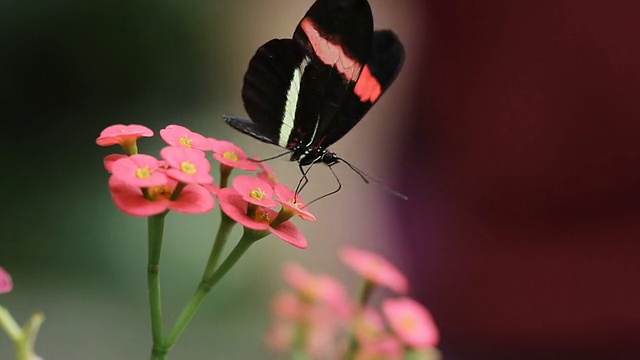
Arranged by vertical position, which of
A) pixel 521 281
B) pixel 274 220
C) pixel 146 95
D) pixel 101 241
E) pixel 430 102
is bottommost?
pixel 101 241

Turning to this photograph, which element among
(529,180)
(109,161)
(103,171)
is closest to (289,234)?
(109,161)

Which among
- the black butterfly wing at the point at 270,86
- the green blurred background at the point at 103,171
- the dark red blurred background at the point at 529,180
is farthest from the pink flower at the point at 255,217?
the dark red blurred background at the point at 529,180

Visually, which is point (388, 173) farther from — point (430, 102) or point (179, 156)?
point (179, 156)

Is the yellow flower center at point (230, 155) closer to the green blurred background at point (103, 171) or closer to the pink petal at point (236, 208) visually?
the pink petal at point (236, 208)

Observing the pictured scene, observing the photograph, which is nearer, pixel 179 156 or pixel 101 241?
pixel 179 156

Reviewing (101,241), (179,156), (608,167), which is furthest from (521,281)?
(179,156)

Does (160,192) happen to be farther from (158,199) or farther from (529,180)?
(529,180)

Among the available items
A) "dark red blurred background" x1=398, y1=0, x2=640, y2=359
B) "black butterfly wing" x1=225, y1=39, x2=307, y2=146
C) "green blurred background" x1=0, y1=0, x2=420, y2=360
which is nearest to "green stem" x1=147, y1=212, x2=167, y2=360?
"black butterfly wing" x1=225, y1=39, x2=307, y2=146
